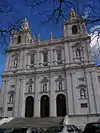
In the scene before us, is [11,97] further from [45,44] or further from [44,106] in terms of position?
[45,44]

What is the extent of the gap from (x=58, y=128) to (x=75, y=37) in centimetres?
2713

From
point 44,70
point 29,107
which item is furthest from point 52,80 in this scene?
point 29,107

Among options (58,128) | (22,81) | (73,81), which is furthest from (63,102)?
(58,128)

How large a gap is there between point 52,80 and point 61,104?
507 centimetres

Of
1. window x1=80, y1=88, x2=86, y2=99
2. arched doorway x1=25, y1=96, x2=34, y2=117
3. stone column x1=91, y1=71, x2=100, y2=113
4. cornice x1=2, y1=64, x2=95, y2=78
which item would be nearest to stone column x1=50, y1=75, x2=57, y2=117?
cornice x1=2, y1=64, x2=95, y2=78

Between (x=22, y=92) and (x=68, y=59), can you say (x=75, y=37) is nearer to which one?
(x=68, y=59)

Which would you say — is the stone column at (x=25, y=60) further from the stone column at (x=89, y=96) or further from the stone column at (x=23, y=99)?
the stone column at (x=89, y=96)

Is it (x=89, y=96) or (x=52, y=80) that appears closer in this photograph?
(x=89, y=96)

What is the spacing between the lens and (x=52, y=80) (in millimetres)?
31766

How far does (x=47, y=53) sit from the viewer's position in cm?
3600

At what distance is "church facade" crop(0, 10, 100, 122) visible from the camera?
28734mm

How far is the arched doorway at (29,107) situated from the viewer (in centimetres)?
3020

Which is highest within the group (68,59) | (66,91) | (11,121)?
(68,59)

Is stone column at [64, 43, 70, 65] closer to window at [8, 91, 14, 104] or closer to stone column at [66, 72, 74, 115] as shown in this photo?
stone column at [66, 72, 74, 115]
